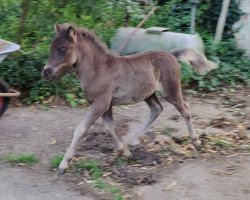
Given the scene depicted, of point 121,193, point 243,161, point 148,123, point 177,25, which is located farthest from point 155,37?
point 121,193

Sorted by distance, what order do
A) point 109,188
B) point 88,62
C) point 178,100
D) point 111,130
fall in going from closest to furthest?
1. point 109,188
2. point 88,62
3. point 111,130
4. point 178,100

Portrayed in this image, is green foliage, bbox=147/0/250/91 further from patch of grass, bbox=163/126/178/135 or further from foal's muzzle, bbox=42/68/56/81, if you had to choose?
foal's muzzle, bbox=42/68/56/81

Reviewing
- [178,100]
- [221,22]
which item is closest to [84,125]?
[178,100]

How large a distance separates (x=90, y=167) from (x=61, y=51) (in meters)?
1.23

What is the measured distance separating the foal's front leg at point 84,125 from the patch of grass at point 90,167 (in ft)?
0.49

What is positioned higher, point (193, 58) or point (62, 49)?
point (62, 49)

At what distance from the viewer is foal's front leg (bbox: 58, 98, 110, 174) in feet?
19.3

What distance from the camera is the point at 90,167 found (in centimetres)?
596

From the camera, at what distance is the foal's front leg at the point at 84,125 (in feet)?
19.3

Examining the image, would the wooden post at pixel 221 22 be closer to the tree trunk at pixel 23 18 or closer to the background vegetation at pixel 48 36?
the background vegetation at pixel 48 36

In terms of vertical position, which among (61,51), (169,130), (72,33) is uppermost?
(72,33)

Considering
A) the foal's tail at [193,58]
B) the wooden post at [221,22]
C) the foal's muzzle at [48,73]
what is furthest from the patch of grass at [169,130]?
the wooden post at [221,22]

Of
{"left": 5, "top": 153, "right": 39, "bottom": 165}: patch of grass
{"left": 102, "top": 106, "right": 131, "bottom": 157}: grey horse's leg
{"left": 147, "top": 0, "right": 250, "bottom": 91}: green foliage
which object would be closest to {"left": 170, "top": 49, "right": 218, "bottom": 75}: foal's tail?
{"left": 102, "top": 106, "right": 131, "bottom": 157}: grey horse's leg

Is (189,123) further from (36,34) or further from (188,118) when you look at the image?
(36,34)
